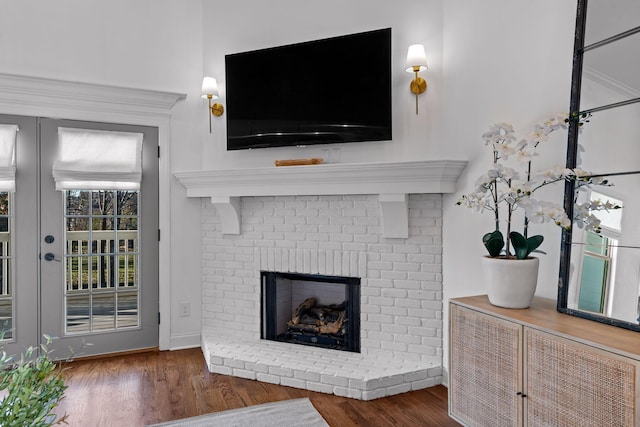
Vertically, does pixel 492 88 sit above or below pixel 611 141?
above

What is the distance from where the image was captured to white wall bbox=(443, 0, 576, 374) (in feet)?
6.91

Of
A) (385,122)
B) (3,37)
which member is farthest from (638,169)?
(3,37)

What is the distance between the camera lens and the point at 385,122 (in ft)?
9.66

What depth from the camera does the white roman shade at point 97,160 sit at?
10.5 ft

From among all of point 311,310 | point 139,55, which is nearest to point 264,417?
point 311,310

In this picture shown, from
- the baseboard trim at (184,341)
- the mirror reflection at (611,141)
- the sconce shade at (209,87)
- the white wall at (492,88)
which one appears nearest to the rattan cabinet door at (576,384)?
the white wall at (492,88)

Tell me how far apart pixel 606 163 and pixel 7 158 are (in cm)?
359

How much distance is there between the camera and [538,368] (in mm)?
1704

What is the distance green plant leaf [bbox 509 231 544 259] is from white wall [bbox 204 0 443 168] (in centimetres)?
102

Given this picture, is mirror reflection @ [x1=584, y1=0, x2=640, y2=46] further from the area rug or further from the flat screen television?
the area rug

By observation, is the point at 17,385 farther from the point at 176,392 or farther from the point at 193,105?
the point at 193,105

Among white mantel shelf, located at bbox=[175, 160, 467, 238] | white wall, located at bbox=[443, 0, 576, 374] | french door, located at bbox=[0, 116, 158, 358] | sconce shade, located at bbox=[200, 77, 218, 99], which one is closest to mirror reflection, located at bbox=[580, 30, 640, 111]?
white wall, located at bbox=[443, 0, 576, 374]

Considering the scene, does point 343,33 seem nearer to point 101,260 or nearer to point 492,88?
point 492,88

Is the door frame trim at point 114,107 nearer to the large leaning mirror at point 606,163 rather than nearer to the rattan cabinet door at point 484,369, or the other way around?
the rattan cabinet door at point 484,369
